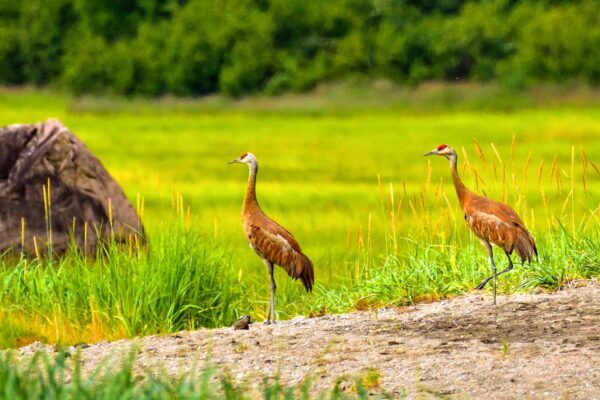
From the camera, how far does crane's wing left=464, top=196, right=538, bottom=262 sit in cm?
849

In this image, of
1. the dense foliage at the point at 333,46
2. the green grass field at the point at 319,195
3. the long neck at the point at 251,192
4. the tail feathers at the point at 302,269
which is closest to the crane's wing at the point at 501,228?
the green grass field at the point at 319,195

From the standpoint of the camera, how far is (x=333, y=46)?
45750mm

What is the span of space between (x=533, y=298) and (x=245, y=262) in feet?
13.4

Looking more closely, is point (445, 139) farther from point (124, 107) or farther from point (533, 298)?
point (533, 298)

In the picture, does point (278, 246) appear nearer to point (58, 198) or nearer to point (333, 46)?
point (58, 198)

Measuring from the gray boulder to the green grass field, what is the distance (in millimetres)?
464

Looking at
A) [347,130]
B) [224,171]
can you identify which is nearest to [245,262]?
[224,171]

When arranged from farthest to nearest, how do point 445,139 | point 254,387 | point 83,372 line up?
1. point 445,139
2. point 83,372
3. point 254,387

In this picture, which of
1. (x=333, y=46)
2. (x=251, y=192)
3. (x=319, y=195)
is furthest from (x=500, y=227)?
(x=333, y=46)

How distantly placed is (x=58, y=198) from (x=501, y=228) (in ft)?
15.8

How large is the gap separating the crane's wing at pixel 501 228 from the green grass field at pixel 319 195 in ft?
1.81

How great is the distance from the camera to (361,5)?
46.9 meters

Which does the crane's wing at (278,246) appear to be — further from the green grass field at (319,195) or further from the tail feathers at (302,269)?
the green grass field at (319,195)

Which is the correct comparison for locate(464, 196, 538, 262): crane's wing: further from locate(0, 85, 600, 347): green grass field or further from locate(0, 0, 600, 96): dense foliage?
locate(0, 0, 600, 96): dense foliage
